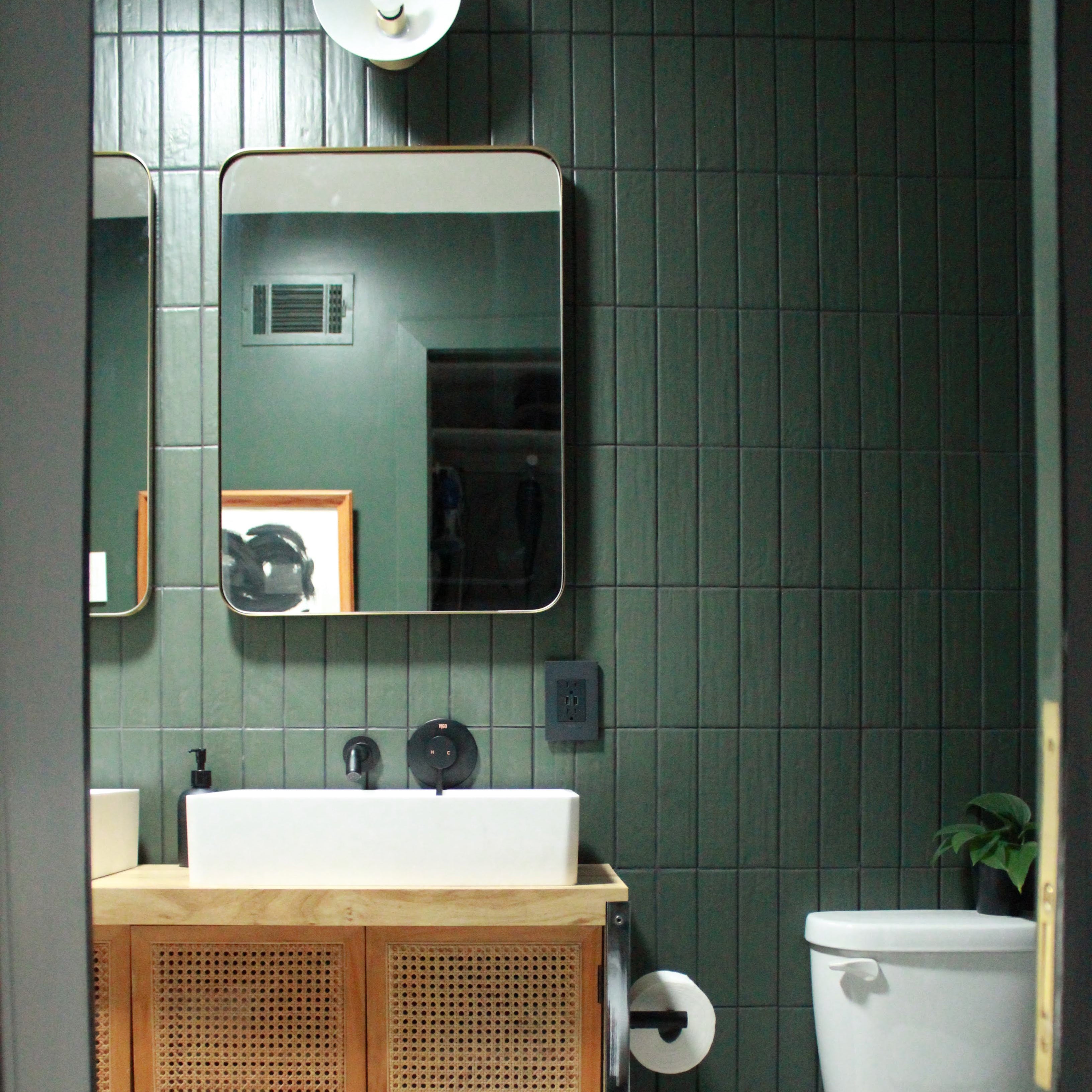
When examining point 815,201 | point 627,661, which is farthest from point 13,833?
point 815,201

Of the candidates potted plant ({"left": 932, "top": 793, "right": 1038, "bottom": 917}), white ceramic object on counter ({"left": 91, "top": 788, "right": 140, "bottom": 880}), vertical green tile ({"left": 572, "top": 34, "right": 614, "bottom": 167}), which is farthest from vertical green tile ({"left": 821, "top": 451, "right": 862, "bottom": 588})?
white ceramic object on counter ({"left": 91, "top": 788, "right": 140, "bottom": 880})

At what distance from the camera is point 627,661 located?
1.74 metres

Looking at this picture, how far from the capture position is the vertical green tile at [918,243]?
1790 mm

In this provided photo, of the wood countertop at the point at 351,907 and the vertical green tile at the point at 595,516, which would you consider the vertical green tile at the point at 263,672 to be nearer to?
the wood countertop at the point at 351,907

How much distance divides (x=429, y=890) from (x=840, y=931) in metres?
0.64

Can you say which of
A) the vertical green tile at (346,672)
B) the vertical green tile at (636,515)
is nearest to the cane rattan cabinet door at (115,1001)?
the vertical green tile at (346,672)

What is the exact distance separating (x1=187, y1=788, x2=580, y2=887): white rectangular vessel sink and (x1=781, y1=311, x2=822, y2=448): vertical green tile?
2.53 feet

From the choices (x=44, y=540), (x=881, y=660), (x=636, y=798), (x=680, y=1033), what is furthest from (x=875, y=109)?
(x=44, y=540)

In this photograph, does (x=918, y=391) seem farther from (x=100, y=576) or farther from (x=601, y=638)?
(x=100, y=576)

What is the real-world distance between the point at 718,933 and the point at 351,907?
64 centimetres

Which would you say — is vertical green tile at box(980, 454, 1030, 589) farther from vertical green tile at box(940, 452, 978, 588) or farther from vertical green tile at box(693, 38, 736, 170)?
vertical green tile at box(693, 38, 736, 170)

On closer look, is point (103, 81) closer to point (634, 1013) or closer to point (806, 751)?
point (806, 751)

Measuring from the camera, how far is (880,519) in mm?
1769

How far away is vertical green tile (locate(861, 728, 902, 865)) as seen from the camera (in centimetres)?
173
